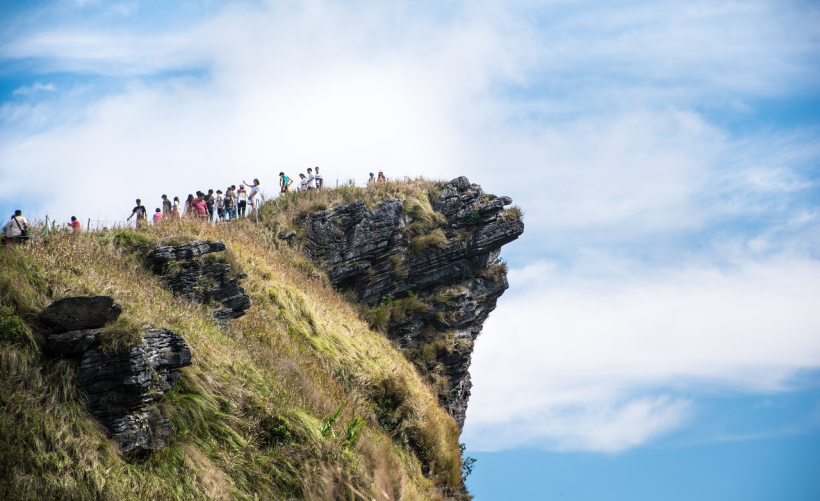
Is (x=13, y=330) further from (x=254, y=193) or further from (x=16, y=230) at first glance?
(x=254, y=193)

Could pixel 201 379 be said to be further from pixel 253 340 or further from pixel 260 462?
pixel 253 340

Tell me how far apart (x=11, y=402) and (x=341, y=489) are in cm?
650

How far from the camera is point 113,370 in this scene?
12.6m

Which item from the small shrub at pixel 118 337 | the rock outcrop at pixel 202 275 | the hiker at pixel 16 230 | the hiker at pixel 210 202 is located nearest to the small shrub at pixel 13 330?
the small shrub at pixel 118 337

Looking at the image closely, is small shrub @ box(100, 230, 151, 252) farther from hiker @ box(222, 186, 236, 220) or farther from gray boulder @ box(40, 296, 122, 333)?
hiker @ box(222, 186, 236, 220)

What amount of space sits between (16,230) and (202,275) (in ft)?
15.0

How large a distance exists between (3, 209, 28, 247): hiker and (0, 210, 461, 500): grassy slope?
498 mm

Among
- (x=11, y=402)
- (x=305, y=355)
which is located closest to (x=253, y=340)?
(x=305, y=355)

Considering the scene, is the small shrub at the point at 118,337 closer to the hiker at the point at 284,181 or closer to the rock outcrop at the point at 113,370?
the rock outcrop at the point at 113,370

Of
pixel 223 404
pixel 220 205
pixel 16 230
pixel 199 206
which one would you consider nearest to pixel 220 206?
pixel 220 205

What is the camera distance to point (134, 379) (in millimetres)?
12555

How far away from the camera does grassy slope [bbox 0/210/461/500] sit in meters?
11.4

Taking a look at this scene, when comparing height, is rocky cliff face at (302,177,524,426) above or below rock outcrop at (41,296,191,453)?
above

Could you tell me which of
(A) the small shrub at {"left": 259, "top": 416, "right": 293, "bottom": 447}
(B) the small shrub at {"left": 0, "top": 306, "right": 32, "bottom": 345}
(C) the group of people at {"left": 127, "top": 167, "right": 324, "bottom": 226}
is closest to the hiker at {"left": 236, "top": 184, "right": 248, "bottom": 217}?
(C) the group of people at {"left": 127, "top": 167, "right": 324, "bottom": 226}
